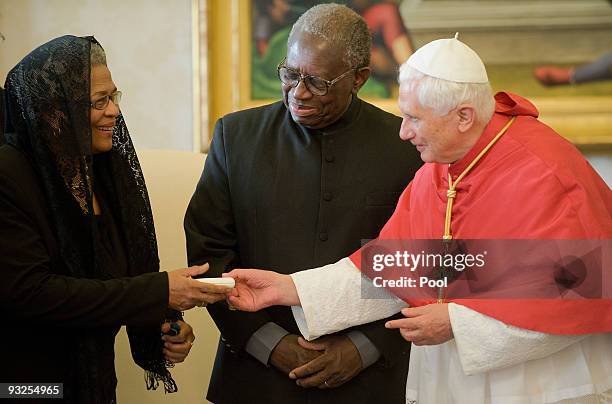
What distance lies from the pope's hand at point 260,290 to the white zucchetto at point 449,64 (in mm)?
733

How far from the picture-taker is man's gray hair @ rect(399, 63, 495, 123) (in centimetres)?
237

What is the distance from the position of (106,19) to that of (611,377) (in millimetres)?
2859

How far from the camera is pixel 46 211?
2.33m

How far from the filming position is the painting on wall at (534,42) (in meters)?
4.01

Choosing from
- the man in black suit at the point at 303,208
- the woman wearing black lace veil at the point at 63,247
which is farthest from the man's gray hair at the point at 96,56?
the man in black suit at the point at 303,208

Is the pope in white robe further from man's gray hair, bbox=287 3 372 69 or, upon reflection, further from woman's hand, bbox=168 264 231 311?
man's gray hair, bbox=287 3 372 69

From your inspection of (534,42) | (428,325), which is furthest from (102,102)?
(534,42)

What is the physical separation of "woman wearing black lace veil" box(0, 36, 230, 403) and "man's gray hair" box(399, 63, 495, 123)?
0.77 m

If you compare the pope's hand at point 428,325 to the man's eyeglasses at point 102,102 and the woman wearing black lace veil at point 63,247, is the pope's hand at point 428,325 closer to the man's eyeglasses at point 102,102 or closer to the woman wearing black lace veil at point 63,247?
the woman wearing black lace veil at point 63,247

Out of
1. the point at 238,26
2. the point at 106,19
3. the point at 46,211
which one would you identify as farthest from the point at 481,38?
the point at 46,211

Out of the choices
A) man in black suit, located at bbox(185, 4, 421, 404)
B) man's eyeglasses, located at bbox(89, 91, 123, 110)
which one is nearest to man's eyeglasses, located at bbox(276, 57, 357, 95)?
man in black suit, located at bbox(185, 4, 421, 404)

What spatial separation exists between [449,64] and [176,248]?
5.02 ft

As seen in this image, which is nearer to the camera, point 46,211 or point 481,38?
point 46,211

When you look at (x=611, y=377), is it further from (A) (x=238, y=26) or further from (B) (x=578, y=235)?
(A) (x=238, y=26)
